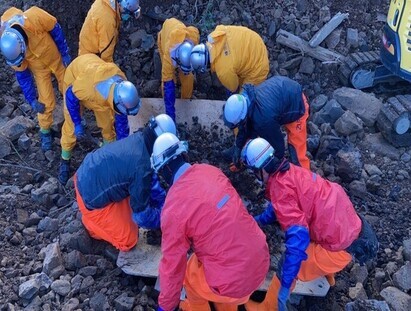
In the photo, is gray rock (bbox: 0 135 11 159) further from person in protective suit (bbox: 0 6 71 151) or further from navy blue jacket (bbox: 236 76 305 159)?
navy blue jacket (bbox: 236 76 305 159)

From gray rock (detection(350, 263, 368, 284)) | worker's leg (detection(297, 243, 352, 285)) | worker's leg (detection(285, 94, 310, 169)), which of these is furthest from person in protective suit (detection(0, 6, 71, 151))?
gray rock (detection(350, 263, 368, 284))

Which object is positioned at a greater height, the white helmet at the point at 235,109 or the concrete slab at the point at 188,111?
the white helmet at the point at 235,109

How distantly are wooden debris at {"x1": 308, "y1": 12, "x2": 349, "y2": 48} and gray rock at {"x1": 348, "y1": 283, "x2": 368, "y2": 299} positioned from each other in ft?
13.0

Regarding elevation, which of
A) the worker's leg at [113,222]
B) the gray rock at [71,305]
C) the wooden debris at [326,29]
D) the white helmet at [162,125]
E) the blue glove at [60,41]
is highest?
the white helmet at [162,125]

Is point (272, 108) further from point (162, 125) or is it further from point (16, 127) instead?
point (16, 127)

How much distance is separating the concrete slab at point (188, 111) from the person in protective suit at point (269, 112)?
113 cm

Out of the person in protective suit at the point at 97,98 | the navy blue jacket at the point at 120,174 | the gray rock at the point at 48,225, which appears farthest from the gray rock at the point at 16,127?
the navy blue jacket at the point at 120,174

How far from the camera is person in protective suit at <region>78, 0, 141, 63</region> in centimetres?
655

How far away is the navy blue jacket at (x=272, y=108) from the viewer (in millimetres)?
5586

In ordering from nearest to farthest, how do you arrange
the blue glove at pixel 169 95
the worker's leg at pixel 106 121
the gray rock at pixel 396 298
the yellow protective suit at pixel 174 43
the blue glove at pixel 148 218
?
the gray rock at pixel 396 298, the blue glove at pixel 148 218, the worker's leg at pixel 106 121, the yellow protective suit at pixel 174 43, the blue glove at pixel 169 95

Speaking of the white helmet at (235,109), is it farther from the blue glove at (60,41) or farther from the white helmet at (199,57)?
the blue glove at (60,41)

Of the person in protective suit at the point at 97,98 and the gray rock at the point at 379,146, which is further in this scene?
the gray rock at the point at 379,146

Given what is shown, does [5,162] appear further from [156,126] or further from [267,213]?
[267,213]

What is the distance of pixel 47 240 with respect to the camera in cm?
560
